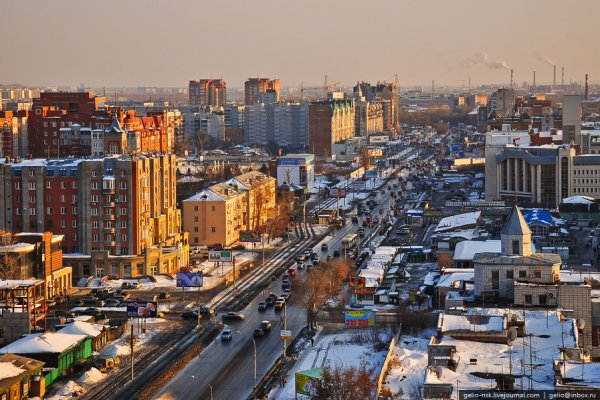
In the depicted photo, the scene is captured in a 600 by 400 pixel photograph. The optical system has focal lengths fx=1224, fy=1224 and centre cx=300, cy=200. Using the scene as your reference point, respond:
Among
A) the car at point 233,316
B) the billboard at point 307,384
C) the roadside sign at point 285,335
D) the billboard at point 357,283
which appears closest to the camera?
the billboard at point 307,384

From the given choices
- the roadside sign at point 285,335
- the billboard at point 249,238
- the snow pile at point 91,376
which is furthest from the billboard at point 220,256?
the snow pile at point 91,376

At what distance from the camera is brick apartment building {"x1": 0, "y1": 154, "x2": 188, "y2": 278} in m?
34.5

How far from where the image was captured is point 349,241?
41.1m

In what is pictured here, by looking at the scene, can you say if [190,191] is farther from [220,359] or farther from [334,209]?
[220,359]

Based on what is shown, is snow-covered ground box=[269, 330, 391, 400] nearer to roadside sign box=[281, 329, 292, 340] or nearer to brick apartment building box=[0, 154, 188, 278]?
roadside sign box=[281, 329, 292, 340]

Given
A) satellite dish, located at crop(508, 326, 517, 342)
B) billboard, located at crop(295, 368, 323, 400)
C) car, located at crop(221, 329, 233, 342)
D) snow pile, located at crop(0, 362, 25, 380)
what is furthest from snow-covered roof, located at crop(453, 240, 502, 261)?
snow pile, located at crop(0, 362, 25, 380)

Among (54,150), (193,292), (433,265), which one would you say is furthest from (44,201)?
(54,150)

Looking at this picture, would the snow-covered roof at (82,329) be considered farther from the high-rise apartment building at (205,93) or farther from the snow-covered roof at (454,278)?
the high-rise apartment building at (205,93)

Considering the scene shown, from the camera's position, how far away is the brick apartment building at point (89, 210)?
3450cm

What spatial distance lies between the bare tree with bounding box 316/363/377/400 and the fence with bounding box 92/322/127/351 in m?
6.51

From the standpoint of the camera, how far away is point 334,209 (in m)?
51.0

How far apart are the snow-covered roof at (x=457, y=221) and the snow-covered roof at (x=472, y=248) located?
494 cm

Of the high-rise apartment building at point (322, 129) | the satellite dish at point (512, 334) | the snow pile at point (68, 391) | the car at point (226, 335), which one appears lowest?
the snow pile at point (68, 391)

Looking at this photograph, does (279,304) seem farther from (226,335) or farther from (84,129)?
(84,129)
